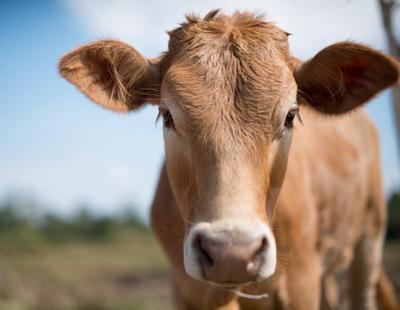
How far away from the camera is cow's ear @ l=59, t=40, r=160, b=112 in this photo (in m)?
4.32

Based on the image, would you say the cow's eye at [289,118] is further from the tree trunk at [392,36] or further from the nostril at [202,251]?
the tree trunk at [392,36]

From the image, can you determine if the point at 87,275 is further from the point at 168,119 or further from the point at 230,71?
the point at 230,71

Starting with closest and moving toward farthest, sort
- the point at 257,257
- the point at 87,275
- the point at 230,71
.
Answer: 1. the point at 257,257
2. the point at 230,71
3. the point at 87,275

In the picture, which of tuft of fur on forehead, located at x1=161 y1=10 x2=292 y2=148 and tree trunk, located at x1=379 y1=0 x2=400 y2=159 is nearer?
tuft of fur on forehead, located at x1=161 y1=10 x2=292 y2=148

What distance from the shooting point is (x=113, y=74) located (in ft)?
14.8

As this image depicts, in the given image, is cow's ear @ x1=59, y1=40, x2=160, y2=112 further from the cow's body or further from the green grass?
the green grass

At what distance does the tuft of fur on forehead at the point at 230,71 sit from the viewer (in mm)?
3721

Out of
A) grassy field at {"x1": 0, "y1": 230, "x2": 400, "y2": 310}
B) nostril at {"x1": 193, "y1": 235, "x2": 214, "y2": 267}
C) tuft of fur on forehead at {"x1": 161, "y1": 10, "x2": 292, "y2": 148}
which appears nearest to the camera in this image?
nostril at {"x1": 193, "y1": 235, "x2": 214, "y2": 267}

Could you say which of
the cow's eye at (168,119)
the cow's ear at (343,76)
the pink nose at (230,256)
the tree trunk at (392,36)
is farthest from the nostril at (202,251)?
the tree trunk at (392,36)

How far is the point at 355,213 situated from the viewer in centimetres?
698

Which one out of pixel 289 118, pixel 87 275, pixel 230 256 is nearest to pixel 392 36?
pixel 289 118

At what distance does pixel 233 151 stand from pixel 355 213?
12.6 ft

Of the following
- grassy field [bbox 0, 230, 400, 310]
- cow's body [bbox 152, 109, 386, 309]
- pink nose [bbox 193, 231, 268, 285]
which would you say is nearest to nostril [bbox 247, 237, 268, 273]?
pink nose [bbox 193, 231, 268, 285]

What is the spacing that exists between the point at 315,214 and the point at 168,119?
2.19 meters
